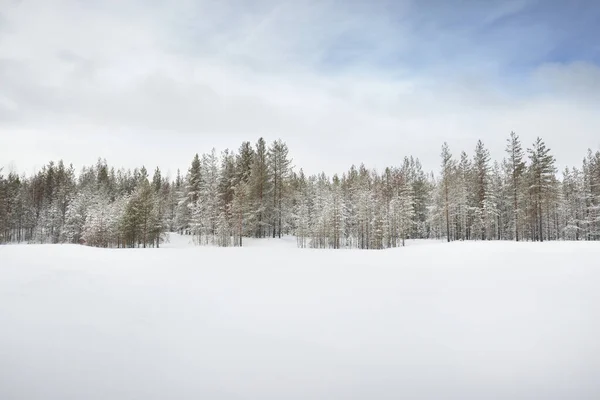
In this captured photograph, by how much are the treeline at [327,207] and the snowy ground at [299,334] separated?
3373cm

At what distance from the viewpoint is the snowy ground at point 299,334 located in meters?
5.86

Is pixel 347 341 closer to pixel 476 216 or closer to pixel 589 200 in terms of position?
pixel 476 216

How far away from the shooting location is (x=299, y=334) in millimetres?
7809

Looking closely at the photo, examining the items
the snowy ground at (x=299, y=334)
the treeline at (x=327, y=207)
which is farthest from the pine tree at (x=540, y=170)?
the snowy ground at (x=299, y=334)

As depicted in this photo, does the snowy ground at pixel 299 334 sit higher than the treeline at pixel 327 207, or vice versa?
the treeline at pixel 327 207

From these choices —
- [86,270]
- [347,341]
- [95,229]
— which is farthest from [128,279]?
[95,229]

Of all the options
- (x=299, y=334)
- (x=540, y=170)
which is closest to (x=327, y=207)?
(x=540, y=170)

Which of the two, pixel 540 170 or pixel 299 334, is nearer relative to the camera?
pixel 299 334

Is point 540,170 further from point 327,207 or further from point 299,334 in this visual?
point 299,334

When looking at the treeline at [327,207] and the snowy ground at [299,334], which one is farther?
the treeline at [327,207]

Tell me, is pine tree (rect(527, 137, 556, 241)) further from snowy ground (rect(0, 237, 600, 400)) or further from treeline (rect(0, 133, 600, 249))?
snowy ground (rect(0, 237, 600, 400))

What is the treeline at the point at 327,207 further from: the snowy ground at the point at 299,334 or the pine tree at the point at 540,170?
the snowy ground at the point at 299,334

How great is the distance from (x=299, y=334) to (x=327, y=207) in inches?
1733

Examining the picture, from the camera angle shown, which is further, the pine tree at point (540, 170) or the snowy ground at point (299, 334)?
the pine tree at point (540, 170)
